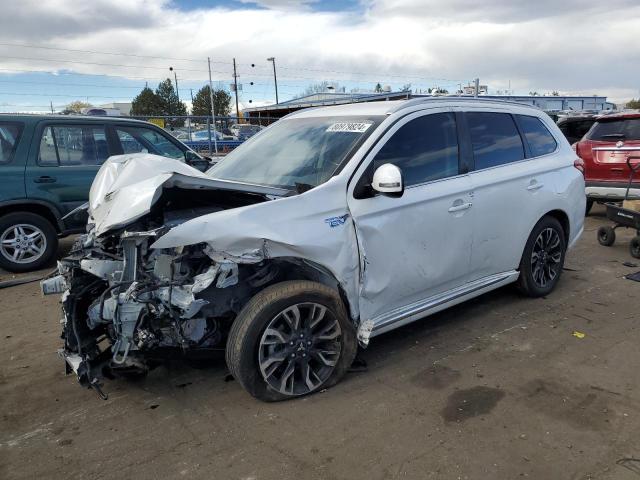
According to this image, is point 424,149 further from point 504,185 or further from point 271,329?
point 271,329

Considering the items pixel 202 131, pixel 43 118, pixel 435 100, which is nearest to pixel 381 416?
pixel 435 100

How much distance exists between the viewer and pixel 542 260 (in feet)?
16.8

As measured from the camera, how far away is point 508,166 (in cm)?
459

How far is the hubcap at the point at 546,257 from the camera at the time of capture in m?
5.03

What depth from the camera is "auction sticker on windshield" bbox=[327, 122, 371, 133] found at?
3.78 m

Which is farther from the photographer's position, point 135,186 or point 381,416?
point 135,186

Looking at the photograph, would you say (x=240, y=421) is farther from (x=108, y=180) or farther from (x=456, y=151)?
(x=456, y=151)

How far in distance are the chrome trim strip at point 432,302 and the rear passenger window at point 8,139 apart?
17.3 feet

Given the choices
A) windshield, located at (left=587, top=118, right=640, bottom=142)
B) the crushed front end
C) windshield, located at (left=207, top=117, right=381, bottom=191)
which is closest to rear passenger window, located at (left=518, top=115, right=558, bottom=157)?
windshield, located at (left=207, top=117, right=381, bottom=191)

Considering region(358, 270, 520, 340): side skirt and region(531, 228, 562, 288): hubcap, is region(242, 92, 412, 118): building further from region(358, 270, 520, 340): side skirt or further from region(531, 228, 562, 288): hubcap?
region(358, 270, 520, 340): side skirt

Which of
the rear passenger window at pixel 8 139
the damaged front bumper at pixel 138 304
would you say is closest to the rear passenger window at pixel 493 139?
the damaged front bumper at pixel 138 304

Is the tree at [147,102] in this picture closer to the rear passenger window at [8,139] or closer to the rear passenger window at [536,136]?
the rear passenger window at [8,139]

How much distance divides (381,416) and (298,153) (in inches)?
77.7

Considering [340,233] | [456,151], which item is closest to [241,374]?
[340,233]
